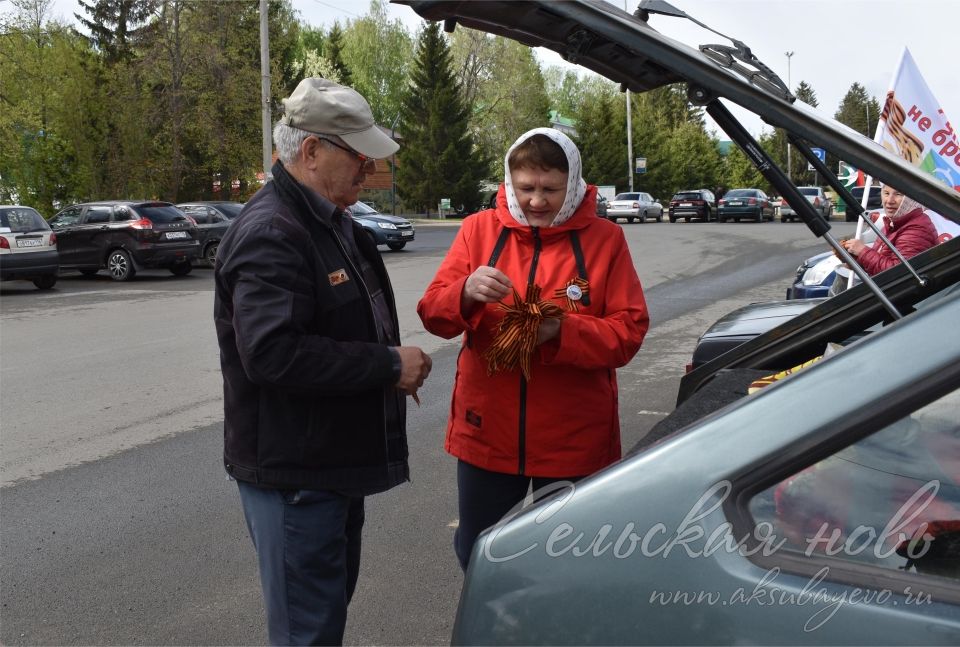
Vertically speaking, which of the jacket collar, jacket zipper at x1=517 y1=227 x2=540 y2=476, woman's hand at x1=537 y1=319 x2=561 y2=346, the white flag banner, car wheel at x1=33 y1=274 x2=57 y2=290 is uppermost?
the white flag banner

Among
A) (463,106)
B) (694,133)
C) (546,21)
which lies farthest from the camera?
(694,133)

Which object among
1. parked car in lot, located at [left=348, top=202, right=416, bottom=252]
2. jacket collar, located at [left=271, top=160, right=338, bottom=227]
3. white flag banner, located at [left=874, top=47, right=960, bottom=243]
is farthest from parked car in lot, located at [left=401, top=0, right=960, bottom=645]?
parked car in lot, located at [left=348, top=202, right=416, bottom=252]

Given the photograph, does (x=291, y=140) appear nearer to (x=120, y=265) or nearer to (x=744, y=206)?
(x=120, y=265)

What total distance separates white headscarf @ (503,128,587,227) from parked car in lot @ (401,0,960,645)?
1.23 metres

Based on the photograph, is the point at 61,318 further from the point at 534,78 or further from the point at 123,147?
the point at 534,78

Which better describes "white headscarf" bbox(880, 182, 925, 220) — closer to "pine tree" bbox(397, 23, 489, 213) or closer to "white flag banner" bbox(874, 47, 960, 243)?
"white flag banner" bbox(874, 47, 960, 243)

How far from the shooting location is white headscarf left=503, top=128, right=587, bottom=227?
107 inches

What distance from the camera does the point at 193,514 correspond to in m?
4.83

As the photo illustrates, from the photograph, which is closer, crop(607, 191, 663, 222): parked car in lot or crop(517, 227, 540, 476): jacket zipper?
crop(517, 227, 540, 476): jacket zipper

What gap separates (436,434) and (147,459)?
1863mm

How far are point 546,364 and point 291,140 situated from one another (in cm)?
95

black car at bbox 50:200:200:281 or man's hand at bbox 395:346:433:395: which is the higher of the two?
man's hand at bbox 395:346:433:395

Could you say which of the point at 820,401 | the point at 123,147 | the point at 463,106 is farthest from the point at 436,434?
the point at 463,106

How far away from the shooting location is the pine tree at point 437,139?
53.2 metres
